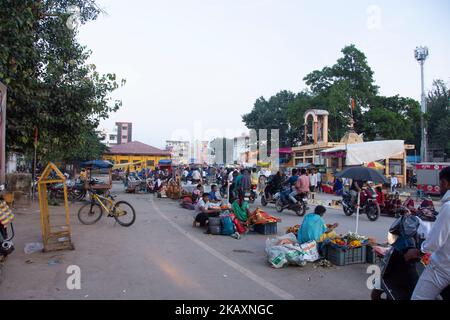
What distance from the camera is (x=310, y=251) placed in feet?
22.3

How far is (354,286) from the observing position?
5578 mm

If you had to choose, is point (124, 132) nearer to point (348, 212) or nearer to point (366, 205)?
point (348, 212)

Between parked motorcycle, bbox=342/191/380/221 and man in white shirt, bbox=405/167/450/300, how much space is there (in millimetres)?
10183

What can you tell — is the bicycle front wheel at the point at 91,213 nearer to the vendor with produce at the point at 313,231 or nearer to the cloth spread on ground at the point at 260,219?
the cloth spread on ground at the point at 260,219

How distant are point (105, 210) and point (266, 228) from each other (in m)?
4.42

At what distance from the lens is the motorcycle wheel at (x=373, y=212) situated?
1272 centimetres

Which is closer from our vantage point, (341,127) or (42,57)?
(42,57)

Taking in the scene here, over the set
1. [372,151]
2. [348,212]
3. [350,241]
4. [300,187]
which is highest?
[372,151]

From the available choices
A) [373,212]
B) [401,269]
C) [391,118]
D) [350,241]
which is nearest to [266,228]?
[350,241]

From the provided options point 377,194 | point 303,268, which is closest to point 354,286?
point 303,268

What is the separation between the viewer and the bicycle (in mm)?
10516

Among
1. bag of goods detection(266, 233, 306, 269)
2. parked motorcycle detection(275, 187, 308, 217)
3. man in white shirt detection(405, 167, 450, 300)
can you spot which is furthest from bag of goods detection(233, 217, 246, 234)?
man in white shirt detection(405, 167, 450, 300)
